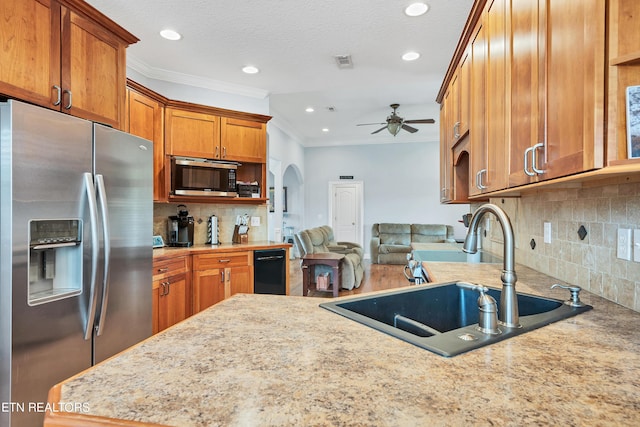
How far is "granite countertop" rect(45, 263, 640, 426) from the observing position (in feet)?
1.81

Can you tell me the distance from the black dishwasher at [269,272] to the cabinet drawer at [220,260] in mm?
140

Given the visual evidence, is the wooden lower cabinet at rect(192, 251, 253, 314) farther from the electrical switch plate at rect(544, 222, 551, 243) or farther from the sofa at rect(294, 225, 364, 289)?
the electrical switch plate at rect(544, 222, 551, 243)

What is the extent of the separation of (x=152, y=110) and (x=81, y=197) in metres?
1.78

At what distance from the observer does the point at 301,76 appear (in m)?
3.67

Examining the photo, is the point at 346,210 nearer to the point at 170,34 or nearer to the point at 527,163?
the point at 170,34

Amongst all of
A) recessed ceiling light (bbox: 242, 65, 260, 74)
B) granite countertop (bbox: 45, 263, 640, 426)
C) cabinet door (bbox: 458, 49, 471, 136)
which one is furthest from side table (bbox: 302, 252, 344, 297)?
granite countertop (bbox: 45, 263, 640, 426)

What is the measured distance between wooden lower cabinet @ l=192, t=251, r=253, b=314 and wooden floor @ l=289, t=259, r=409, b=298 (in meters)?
1.73

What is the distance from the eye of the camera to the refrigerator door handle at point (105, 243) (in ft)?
5.97

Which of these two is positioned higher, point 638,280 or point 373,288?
point 638,280

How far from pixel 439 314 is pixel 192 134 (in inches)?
119

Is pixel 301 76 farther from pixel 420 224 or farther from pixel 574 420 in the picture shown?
pixel 420 224

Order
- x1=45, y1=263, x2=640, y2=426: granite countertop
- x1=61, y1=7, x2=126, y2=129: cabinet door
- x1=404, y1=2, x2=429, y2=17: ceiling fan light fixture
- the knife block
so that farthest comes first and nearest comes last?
the knife block → x1=404, y1=2, x2=429, y2=17: ceiling fan light fixture → x1=61, y1=7, x2=126, y2=129: cabinet door → x1=45, y1=263, x2=640, y2=426: granite countertop

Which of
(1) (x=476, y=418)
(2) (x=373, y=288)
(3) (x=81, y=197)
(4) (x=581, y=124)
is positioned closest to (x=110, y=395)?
(1) (x=476, y=418)

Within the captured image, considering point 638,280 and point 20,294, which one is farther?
point 20,294
